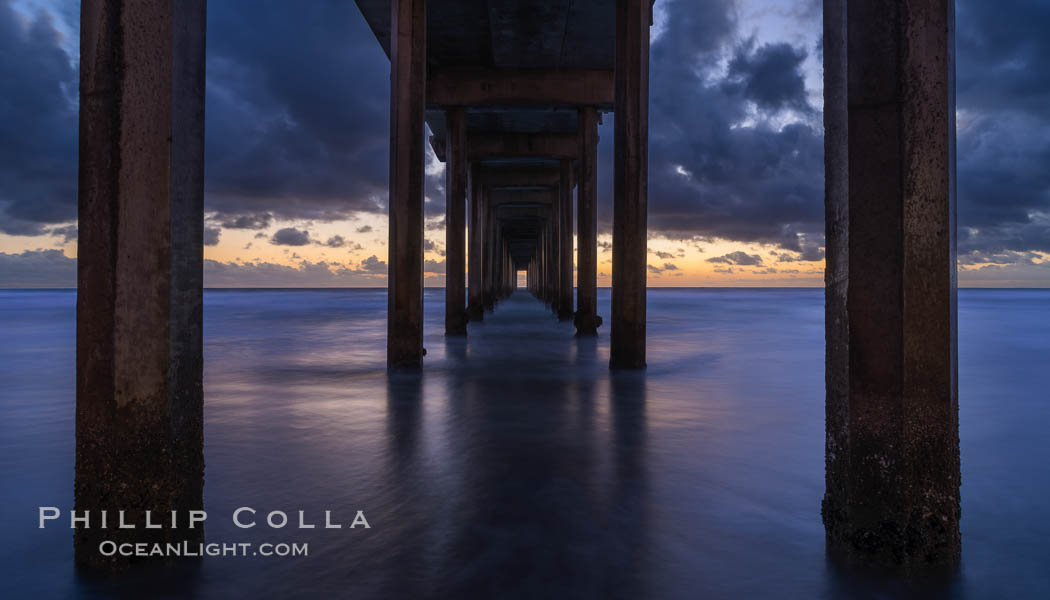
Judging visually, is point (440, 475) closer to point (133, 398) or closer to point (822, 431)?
point (133, 398)

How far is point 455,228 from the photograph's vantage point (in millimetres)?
18094

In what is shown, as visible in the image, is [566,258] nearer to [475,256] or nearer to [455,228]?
[475,256]

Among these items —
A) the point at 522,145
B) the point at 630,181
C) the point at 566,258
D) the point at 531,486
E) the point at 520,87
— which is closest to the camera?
the point at 531,486

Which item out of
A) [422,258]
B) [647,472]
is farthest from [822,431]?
[422,258]

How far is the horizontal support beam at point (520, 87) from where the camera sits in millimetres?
17875

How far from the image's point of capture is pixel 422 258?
10422mm

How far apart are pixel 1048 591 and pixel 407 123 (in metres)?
9.26

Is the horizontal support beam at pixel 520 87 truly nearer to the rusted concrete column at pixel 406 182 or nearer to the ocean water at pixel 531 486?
the rusted concrete column at pixel 406 182

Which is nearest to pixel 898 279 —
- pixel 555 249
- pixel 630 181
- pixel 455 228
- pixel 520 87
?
pixel 630 181

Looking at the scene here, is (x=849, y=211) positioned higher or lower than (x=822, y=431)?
higher

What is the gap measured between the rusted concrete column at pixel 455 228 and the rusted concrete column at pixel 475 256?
429 cm

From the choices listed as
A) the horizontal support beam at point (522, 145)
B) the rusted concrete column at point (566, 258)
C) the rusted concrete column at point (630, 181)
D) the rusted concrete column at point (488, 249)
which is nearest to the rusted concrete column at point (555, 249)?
the rusted concrete column at point (488, 249)

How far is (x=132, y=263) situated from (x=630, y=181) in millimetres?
7840

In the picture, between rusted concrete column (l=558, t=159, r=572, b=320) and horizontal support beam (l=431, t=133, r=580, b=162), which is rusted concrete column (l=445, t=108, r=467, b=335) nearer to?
rusted concrete column (l=558, t=159, r=572, b=320)
